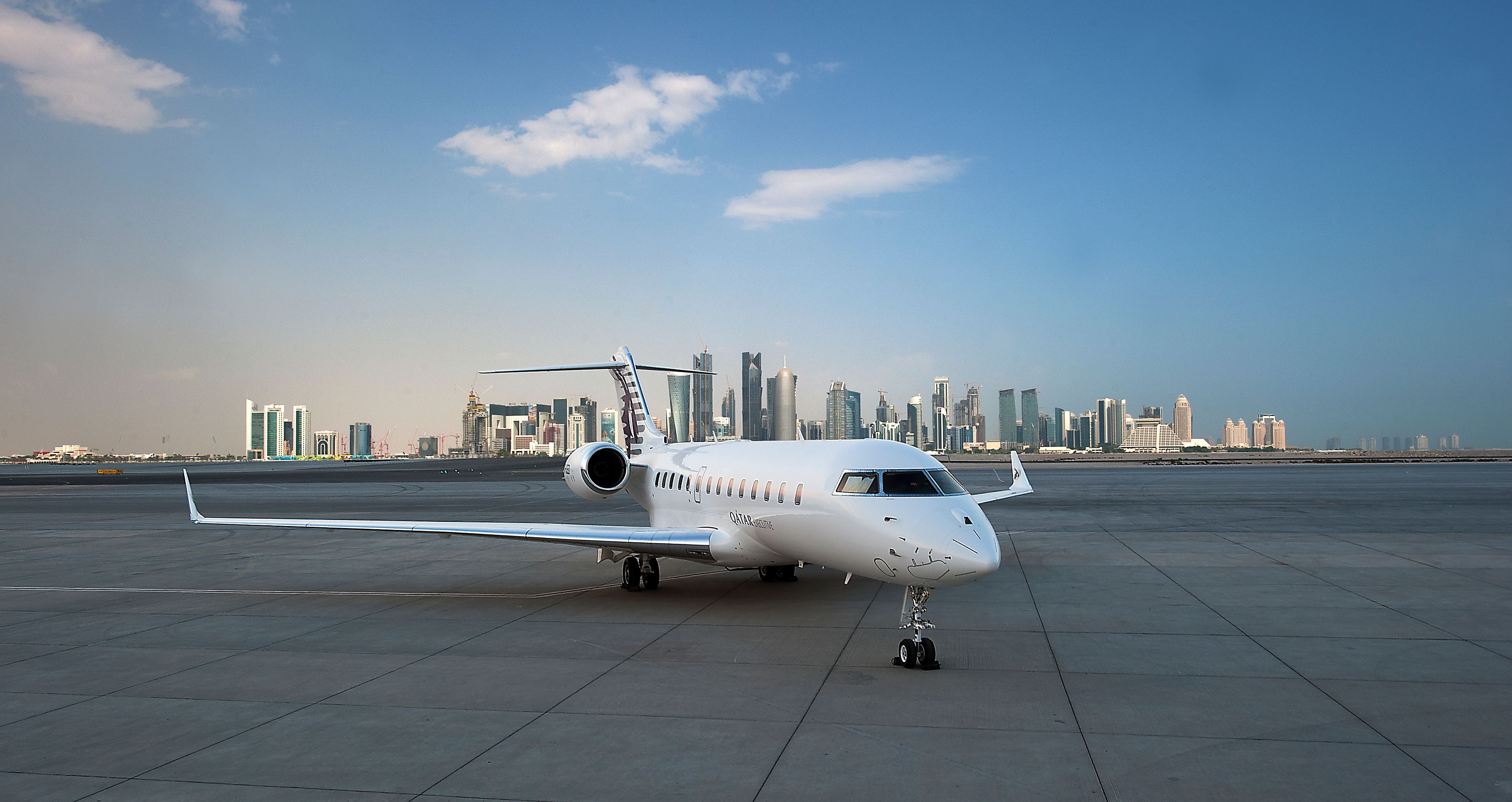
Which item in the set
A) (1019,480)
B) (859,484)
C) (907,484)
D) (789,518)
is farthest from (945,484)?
(1019,480)

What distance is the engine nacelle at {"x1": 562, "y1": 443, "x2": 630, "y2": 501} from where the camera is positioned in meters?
17.4

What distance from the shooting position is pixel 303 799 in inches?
252

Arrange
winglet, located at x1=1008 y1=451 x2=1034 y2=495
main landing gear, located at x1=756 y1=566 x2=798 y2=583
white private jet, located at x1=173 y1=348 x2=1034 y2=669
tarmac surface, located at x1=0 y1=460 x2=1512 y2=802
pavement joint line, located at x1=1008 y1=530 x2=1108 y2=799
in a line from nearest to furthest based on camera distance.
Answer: pavement joint line, located at x1=1008 y1=530 x2=1108 y2=799 < tarmac surface, located at x1=0 y1=460 x2=1512 y2=802 < white private jet, located at x1=173 y1=348 x2=1034 y2=669 < main landing gear, located at x1=756 y1=566 x2=798 y2=583 < winglet, located at x1=1008 y1=451 x2=1034 y2=495

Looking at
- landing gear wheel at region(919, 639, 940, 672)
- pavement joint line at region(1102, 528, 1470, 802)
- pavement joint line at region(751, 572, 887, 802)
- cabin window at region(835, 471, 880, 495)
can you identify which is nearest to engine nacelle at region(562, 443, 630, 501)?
pavement joint line at region(751, 572, 887, 802)

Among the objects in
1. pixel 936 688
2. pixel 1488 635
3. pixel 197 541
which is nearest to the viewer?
pixel 936 688

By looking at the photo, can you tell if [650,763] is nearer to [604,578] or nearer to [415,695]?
[415,695]

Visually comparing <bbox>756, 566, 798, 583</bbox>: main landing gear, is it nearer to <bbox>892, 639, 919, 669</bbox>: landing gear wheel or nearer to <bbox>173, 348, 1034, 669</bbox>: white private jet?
<bbox>173, 348, 1034, 669</bbox>: white private jet

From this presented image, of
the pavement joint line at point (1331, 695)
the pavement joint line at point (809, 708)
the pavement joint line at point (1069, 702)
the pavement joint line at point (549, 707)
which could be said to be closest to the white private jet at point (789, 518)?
the pavement joint line at point (809, 708)

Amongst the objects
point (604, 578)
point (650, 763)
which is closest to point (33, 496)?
point (604, 578)

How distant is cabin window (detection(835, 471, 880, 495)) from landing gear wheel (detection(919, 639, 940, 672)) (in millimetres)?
1879

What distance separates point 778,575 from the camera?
16.6 meters

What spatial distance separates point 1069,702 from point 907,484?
3.07 m

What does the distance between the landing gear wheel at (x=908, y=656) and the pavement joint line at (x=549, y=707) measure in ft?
8.26

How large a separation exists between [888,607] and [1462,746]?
7650 millimetres
